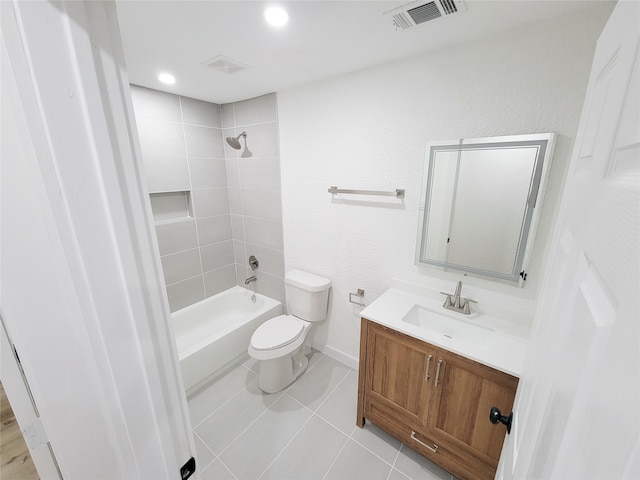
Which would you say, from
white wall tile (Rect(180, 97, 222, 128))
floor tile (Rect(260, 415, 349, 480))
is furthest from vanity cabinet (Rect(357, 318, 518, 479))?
white wall tile (Rect(180, 97, 222, 128))

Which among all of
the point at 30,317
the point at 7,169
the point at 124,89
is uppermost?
the point at 124,89

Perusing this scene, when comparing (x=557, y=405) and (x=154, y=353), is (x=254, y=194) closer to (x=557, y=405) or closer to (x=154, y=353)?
(x=154, y=353)

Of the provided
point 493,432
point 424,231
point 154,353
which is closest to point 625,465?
Result: point 154,353

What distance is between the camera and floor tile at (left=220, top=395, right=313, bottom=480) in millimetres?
1517

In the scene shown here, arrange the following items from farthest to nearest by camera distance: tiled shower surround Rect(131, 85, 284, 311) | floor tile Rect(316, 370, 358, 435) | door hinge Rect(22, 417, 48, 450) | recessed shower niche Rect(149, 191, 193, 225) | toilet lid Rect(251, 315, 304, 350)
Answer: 1. recessed shower niche Rect(149, 191, 193, 225)
2. tiled shower surround Rect(131, 85, 284, 311)
3. toilet lid Rect(251, 315, 304, 350)
4. floor tile Rect(316, 370, 358, 435)
5. door hinge Rect(22, 417, 48, 450)

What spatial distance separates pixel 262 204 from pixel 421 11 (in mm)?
1791

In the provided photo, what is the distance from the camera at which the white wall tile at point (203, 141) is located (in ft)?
7.61

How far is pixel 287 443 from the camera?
5.39 feet

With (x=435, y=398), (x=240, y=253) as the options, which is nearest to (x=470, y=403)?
(x=435, y=398)

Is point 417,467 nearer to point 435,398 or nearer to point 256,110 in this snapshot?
point 435,398

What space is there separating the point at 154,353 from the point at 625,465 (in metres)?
0.68

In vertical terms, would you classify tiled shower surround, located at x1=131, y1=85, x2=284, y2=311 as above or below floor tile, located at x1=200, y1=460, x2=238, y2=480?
above

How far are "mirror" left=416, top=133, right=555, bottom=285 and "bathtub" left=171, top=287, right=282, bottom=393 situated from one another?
65.5 inches

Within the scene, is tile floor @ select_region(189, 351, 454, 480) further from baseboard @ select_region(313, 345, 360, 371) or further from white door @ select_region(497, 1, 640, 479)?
white door @ select_region(497, 1, 640, 479)
